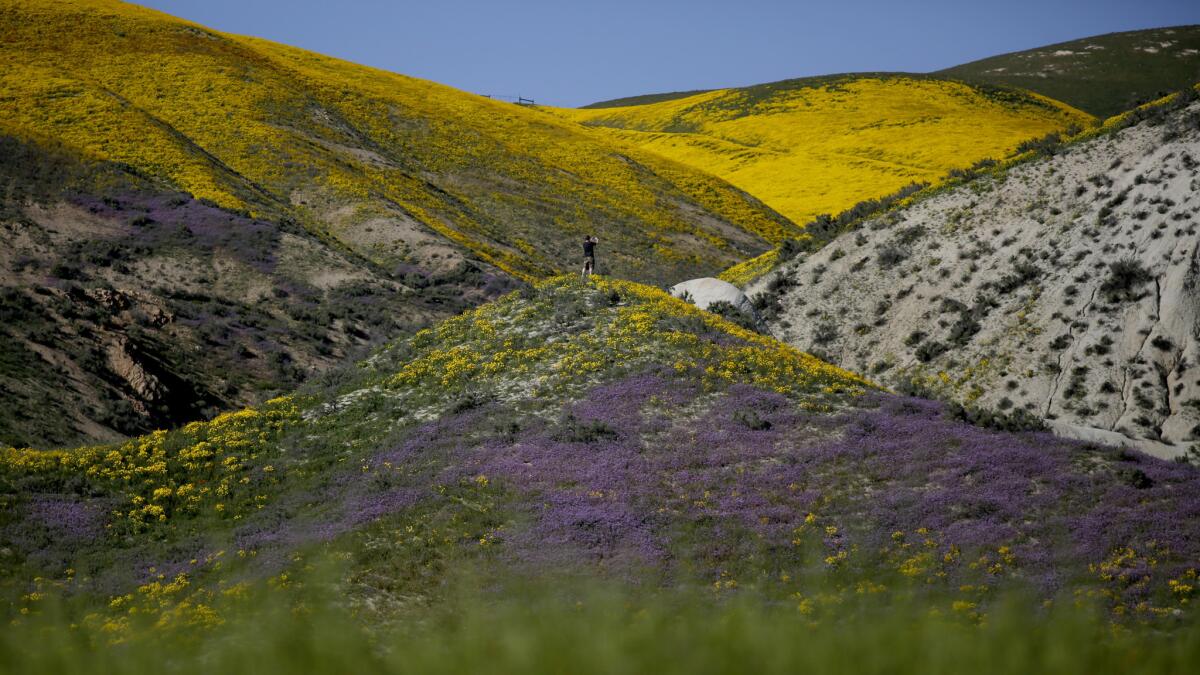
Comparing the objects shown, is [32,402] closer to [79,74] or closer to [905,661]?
[905,661]

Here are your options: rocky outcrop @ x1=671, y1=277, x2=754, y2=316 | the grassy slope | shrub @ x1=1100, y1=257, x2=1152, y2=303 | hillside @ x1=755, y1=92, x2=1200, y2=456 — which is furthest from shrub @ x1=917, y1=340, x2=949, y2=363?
the grassy slope

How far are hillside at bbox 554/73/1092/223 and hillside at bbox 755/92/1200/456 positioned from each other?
4428 centimetres

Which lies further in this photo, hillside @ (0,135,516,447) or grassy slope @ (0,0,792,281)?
grassy slope @ (0,0,792,281)

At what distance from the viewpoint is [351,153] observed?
76312 mm

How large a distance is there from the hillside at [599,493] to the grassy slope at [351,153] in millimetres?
32196

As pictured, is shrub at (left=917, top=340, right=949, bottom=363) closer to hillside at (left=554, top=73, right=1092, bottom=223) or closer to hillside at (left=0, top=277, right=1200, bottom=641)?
hillside at (left=0, top=277, right=1200, bottom=641)

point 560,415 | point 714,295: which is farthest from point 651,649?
point 714,295

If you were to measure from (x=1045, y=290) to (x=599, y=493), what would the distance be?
24089 mm

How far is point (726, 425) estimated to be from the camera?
24.6 meters

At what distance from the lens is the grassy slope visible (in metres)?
62.9

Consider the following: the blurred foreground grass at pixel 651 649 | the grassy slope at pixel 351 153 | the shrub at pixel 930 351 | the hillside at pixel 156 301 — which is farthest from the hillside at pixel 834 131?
the blurred foreground grass at pixel 651 649

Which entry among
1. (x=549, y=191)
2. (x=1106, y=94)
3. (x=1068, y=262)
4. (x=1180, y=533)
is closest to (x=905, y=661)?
(x=1180, y=533)

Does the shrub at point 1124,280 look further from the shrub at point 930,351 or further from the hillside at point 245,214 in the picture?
the hillside at point 245,214

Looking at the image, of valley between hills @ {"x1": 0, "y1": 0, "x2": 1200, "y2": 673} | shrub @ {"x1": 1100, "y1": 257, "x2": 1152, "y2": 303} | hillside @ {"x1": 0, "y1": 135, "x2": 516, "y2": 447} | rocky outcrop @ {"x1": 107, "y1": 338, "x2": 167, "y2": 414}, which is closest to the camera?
valley between hills @ {"x1": 0, "y1": 0, "x2": 1200, "y2": 673}
